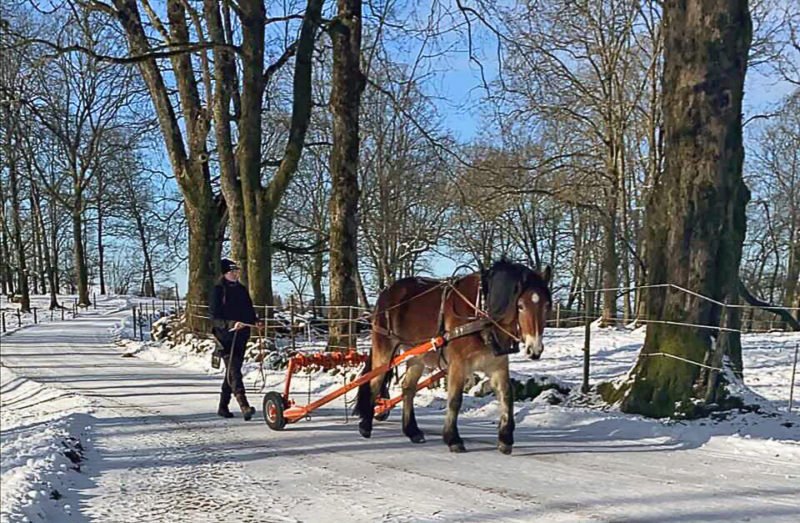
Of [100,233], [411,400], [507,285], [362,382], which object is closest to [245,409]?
[362,382]

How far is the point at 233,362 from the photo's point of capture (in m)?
9.89

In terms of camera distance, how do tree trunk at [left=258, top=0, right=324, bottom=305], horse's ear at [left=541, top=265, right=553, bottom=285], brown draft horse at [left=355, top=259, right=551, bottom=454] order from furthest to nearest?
tree trunk at [left=258, top=0, right=324, bottom=305], horse's ear at [left=541, top=265, right=553, bottom=285], brown draft horse at [left=355, top=259, right=551, bottom=454]

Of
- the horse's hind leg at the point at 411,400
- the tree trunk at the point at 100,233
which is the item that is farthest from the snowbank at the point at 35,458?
the tree trunk at the point at 100,233

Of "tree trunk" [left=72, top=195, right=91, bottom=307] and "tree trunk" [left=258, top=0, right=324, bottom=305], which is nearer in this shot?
"tree trunk" [left=258, top=0, right=324, bottom=305]

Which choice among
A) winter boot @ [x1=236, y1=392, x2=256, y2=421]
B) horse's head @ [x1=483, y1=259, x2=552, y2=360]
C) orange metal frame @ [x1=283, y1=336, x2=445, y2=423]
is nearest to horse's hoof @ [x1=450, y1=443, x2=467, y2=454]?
orange metal frame @ [x1=283, y1=336, x2=445, y2=423]

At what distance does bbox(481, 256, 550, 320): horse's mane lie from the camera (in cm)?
726

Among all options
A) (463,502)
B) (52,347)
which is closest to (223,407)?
(463,502)

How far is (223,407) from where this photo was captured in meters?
10.1

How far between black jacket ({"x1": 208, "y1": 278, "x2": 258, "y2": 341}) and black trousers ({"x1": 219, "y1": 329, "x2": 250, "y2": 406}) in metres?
0.13

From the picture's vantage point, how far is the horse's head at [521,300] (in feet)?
23.1

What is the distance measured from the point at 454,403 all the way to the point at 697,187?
168 inches

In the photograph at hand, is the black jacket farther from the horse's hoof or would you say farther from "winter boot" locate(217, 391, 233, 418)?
the horse's hoof

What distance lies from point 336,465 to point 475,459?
1.31 meters

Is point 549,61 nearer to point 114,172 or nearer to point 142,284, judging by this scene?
point 114,172
